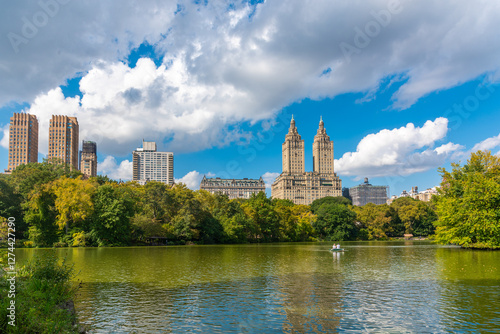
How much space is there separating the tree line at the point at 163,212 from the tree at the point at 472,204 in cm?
13

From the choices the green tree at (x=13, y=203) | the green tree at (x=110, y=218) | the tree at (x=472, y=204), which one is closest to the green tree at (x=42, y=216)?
the green tree at (x=13, y=203)

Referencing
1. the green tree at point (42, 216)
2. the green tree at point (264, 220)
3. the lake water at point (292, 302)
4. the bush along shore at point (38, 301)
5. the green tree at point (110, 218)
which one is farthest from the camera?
the green tree at point (264, 220)

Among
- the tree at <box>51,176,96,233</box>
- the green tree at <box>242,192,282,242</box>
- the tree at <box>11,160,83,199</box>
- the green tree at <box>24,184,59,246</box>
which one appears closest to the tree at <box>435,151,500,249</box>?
the green tree at <box>242,192,282,242</box>

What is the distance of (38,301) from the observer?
13.0 m

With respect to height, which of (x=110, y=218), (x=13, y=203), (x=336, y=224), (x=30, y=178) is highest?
(x=30, y=178)

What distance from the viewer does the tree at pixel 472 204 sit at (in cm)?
5319

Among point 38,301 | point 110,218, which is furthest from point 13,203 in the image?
point 38,301

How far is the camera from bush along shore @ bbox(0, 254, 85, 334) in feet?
35.4

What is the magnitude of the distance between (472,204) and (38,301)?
56.5m

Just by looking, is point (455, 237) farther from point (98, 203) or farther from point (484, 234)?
point (98, 203)

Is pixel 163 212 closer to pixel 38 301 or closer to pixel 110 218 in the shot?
pixel 110 218

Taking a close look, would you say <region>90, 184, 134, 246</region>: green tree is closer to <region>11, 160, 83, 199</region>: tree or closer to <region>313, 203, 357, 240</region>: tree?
<region>11, 160, 83, 199</region>: tree

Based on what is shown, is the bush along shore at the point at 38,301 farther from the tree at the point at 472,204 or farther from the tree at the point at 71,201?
the tree at the point at 71,201

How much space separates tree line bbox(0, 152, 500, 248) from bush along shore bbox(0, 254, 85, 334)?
31310 mm
